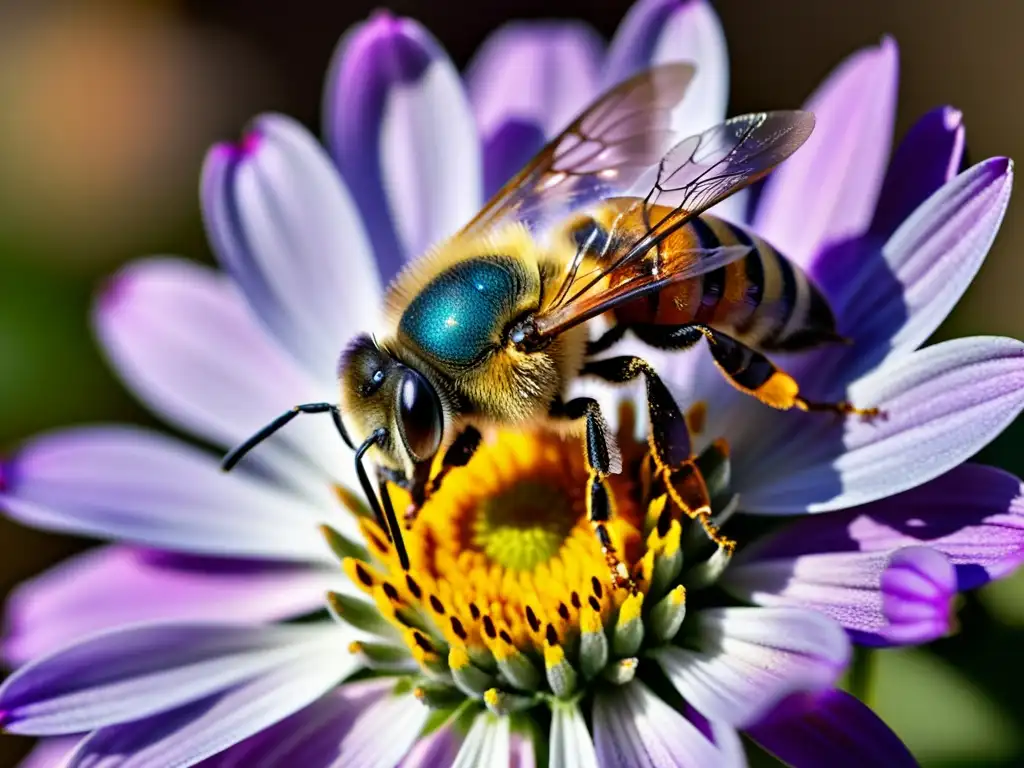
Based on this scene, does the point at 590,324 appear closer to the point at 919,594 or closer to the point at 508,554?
the point at 508,554

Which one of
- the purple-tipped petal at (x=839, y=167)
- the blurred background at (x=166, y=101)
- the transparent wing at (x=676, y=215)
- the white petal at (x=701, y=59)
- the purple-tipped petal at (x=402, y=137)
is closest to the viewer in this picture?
the transparent wing at (x=676, y=215)

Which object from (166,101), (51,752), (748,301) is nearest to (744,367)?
(748,301)

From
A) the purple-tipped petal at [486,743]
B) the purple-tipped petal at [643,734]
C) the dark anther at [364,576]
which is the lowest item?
the purple-tipped petal at [486,743]

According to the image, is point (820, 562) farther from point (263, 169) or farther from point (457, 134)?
point (263, 169)

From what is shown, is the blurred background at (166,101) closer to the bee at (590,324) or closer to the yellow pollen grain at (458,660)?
the bee at (590,324)

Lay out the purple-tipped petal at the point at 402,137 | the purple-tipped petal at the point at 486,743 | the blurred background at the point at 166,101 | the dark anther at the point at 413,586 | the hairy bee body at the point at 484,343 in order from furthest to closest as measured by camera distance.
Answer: the blurred background at the point at 166,101
the purple-tipped petal at the point at 402,137
the dark anther at the point at 413,586
the purple-tipped petal at the point at 486,743
the hairy bee body at the point at 484,343

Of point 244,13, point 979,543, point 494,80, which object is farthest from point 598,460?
point 244,13

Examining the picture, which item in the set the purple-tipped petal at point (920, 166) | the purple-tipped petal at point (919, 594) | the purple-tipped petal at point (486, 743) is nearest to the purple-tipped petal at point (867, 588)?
the purple-tipped petal at point (919, 594)

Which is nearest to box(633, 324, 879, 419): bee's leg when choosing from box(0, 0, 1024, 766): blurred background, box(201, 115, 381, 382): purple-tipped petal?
box(201, 115, 381, 382): purple-tipped petal
